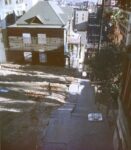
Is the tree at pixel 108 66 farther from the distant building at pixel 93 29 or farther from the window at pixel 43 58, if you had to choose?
the distant building at pixel 93 29

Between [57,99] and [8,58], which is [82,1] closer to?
[8,58]

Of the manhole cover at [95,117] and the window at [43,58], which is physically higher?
the manhole cover at [95,117]

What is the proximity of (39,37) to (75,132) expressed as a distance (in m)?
22.6

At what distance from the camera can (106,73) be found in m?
20.1

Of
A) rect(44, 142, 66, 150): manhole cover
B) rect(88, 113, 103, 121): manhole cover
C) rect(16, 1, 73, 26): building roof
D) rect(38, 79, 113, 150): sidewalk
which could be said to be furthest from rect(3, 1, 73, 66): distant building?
rect(44, 142, 66, 150): manhole cover

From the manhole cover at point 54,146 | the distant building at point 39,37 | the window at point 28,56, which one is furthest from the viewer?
the window at point 28,56

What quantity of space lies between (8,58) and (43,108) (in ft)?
64.3

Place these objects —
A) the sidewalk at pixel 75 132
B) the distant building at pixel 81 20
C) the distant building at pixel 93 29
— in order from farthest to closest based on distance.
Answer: the distant building at pixel 81 20, the distant building at pixel 93 29, the sidewalk at pixel 75 132

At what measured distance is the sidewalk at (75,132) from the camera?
1177 cm

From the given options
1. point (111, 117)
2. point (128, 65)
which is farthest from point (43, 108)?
point (128, 65)

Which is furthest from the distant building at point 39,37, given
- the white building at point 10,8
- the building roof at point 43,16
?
the white building at point 10,8

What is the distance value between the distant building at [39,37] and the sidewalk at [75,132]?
53.6 ft

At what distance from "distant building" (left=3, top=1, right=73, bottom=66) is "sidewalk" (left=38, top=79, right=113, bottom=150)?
16.3 metres

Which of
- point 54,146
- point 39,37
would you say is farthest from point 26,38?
point 54,146
